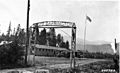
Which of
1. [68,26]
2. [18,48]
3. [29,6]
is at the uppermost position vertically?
[29,6]

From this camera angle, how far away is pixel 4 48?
21172 millimetres

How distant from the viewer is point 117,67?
1805 cm

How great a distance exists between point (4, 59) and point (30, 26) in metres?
5.34

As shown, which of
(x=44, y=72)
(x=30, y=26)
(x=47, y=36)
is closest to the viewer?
(x=44, y=72)

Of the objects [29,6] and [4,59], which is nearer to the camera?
[4,59]

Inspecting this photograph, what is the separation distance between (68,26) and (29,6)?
27.4 feet

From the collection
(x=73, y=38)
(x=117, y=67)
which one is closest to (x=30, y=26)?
(x=73, y=38)

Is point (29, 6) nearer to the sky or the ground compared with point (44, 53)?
nearer to the sky

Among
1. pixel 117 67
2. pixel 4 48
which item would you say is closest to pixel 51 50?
pixel 4 48

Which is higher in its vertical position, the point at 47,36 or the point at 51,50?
the point at 47,36

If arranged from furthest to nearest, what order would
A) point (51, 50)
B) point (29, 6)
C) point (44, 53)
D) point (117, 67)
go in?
1. point (51, 50)
2. point (44, 53)
3. point (29, 6)
4. point (117, 67)

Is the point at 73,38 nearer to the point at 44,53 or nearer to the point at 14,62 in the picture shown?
the point at 14,62

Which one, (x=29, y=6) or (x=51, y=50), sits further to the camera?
(x=51, y=50)

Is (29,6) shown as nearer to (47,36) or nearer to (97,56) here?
(97,56)
